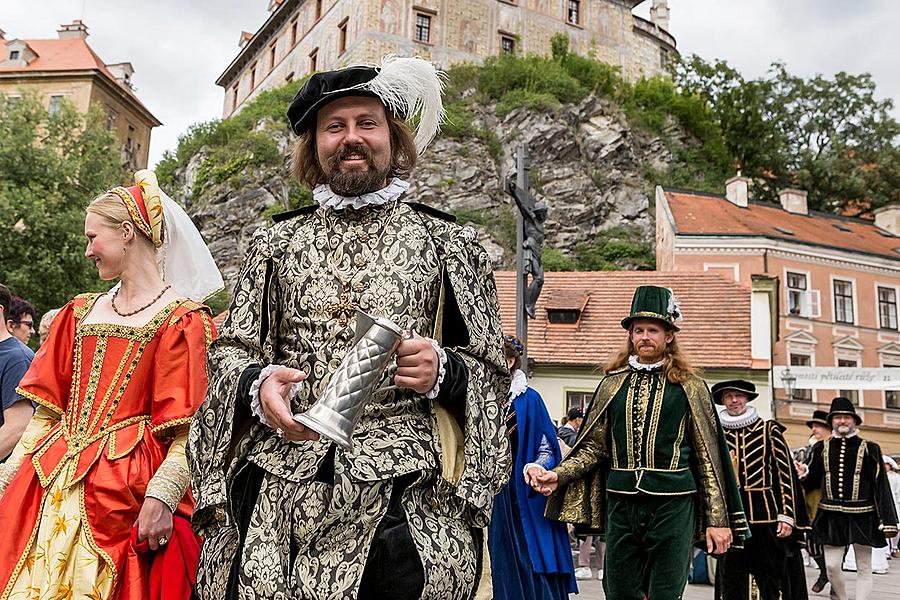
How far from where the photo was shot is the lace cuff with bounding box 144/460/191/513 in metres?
3.23

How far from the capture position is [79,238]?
79.3 ft

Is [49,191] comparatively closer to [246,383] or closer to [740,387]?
[740,387]

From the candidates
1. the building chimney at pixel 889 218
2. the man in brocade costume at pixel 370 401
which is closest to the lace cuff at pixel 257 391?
the man in brocade costume at pixel 370 401

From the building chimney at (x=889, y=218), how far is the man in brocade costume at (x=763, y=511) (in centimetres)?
3981

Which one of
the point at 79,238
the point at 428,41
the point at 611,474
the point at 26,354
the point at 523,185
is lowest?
the point at 611,474

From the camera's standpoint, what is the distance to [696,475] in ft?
18.0

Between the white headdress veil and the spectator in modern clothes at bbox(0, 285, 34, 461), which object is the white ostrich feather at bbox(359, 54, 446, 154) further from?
the spectator in modern clothes at bbox(0, 285, 34, 461)

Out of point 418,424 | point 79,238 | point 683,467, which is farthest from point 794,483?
point 79,238

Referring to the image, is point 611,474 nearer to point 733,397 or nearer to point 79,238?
point 733,397

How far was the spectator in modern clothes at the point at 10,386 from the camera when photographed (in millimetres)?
4090

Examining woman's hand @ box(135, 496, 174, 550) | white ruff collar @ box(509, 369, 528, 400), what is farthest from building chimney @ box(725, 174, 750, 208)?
woman's hand @ box(135, 496, 174, 550)

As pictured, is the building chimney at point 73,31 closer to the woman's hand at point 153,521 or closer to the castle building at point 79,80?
the castle building at point 79,80

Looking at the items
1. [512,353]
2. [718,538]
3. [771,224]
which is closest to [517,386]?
[512,353]

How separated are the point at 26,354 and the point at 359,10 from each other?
47376mm
